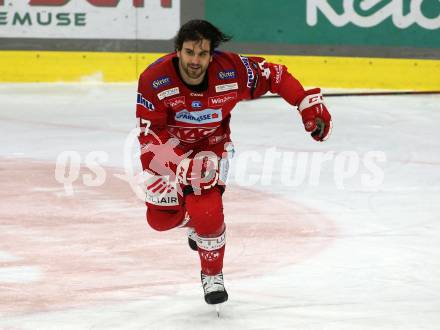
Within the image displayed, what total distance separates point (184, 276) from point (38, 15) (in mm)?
7387

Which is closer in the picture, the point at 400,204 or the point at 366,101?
the point at 400,204

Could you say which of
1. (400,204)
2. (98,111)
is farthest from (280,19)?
(400,204)

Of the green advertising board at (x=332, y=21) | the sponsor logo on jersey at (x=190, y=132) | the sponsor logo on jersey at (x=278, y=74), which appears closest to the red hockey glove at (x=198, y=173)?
the sponsor logo on jersey at (x=190, y=132)

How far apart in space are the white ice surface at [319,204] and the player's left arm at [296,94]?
0.74 meters

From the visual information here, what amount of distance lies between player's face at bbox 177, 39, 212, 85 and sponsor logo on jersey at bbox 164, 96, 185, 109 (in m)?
0.10

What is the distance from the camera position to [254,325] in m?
4.16

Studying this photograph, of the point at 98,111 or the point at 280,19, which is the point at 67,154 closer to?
the point at 98,111

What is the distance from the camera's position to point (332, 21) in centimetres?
1165

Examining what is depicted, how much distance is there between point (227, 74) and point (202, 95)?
0.16 meters

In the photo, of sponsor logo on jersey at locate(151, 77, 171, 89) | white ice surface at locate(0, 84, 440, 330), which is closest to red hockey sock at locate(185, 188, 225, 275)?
white ice surface at locate(0, 84, 440, 330)

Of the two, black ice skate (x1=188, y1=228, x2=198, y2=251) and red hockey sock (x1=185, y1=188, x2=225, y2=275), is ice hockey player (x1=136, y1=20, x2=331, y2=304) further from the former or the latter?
black ice skate (x1=188, y1=228, x2=198, y2=251)

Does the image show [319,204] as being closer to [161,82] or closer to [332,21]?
[161,82]

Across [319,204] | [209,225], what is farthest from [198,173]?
[319,204]

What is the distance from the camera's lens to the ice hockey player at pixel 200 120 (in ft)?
14.1
